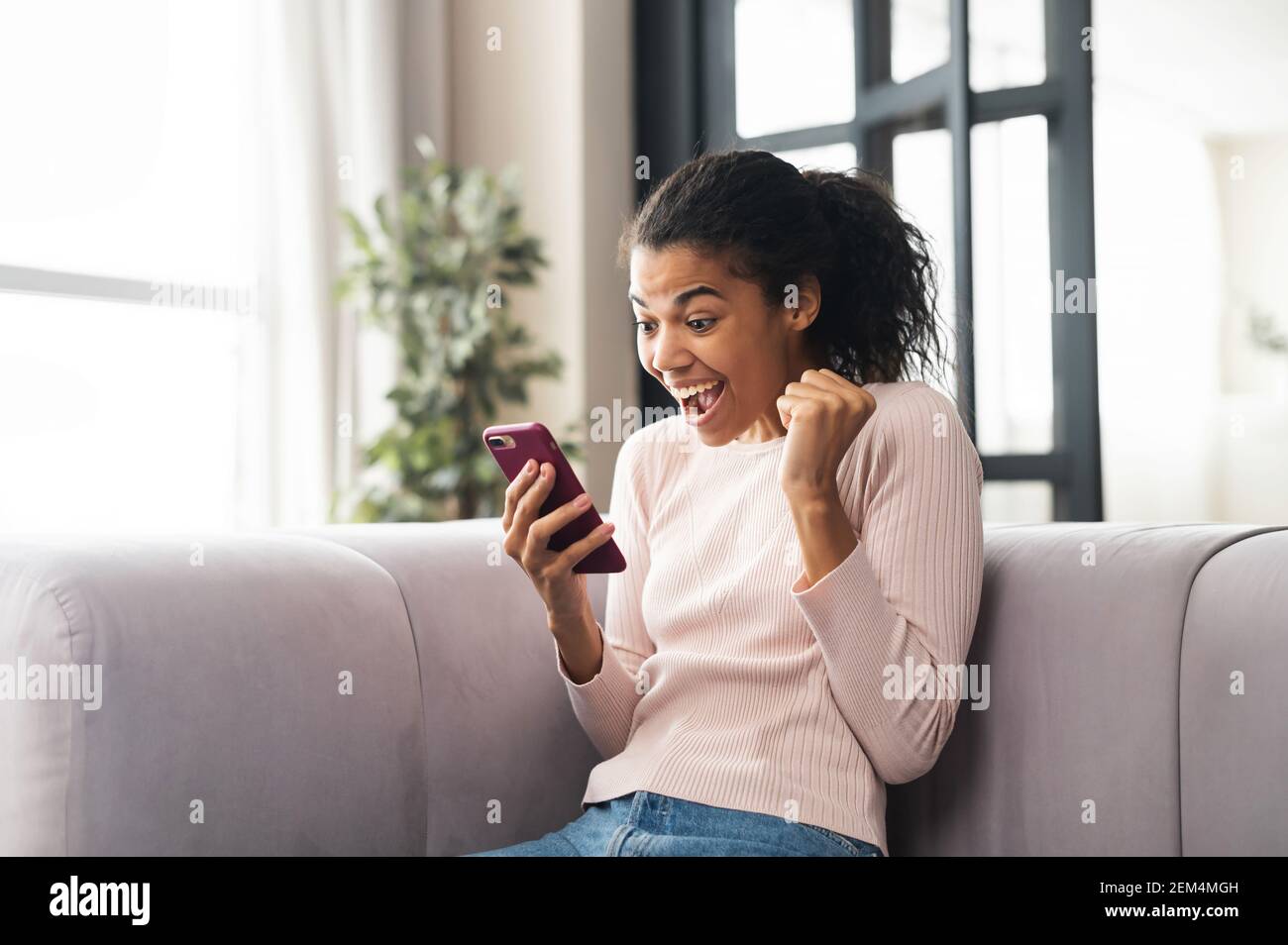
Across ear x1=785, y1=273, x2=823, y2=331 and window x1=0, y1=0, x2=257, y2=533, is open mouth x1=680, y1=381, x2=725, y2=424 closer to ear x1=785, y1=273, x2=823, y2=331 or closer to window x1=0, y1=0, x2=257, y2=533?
ear x1=785, y1=273, x2=823, y2=331

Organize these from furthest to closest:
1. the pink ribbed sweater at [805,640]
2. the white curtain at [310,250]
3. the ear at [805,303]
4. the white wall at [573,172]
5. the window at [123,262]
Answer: the white wall at [573,172]
the white curtain at [310,250]
the window at [123,262]
the ear at [805,303]
the pink ribbed sweater at [805,640]

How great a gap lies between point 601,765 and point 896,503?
42cm

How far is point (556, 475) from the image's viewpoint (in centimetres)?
126

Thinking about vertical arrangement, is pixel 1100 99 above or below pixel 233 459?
above

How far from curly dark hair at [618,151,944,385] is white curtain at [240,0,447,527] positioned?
2313mm

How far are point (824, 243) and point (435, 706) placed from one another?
68cm

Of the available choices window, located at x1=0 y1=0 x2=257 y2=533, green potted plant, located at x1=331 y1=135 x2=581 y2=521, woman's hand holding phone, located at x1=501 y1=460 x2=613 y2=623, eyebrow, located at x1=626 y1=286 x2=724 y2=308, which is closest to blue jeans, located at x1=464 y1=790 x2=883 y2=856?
woman's hand holding phone, located at x1=501 y1=460 x2=613 y2=623

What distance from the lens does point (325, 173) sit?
12.2ft

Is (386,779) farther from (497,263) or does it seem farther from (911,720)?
(497,263)

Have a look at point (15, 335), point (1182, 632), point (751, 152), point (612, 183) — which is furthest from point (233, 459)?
point (1182, 632)

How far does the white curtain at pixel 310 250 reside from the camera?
3570mm

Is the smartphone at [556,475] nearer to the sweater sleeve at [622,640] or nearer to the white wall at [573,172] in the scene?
the sweater sleeve at [622,640]

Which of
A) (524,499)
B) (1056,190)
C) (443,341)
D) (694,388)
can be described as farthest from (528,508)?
(443,341)

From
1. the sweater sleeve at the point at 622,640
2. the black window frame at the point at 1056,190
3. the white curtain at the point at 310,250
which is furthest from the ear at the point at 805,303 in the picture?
the white curtain at the point at 310,250
